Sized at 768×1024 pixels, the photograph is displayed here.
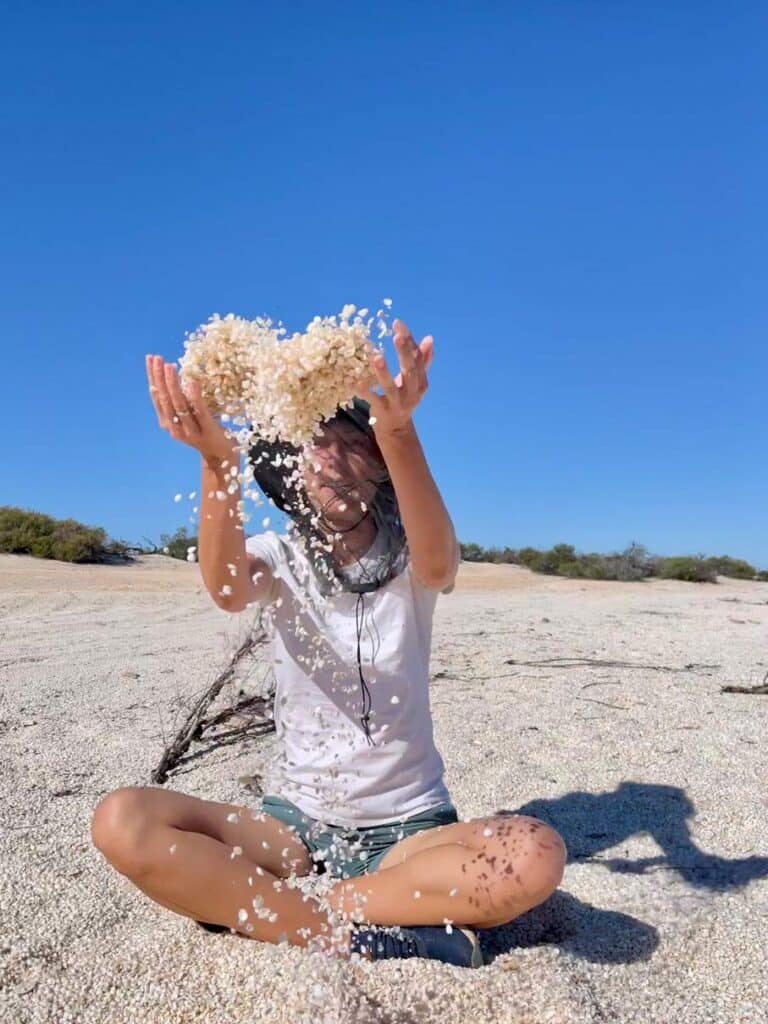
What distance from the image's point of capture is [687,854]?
2961mm

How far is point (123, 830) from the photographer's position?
7.21 feet

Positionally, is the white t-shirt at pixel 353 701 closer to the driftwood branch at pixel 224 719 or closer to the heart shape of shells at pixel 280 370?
the heart shape of shells at pixel 280 370

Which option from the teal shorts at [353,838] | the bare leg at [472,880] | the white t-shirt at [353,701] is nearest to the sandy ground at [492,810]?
the bare leg at [472,880]

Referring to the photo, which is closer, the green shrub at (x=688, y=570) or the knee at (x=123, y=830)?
the knee at (x=123, y=830)

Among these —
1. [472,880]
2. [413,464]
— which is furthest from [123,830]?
[413,464]

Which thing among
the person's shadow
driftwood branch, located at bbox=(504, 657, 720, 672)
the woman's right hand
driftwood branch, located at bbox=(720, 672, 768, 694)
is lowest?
the person's shadow

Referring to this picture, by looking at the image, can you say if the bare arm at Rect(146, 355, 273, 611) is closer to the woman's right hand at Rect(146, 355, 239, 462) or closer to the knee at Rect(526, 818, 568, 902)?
the woman's right hand at Rect(146, 355, 239, 462)

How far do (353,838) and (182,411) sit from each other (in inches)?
48.3

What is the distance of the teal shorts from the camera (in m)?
2.41

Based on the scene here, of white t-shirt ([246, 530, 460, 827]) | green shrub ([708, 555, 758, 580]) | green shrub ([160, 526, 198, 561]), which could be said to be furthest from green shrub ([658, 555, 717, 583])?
white t-shirt ([246, 530, 460, 827])

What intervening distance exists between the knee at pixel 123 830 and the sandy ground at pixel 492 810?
21cm

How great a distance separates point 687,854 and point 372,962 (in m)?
1.39

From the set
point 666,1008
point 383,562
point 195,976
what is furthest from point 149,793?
point 666,1008

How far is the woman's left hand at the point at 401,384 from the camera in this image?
208 cm
